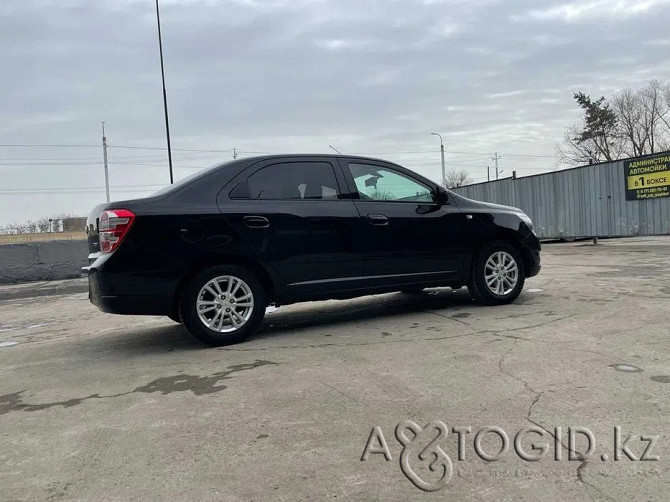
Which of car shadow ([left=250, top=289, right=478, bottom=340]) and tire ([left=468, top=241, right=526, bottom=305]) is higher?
A: tire ([left=468, top=241, right=526, bottom=305])

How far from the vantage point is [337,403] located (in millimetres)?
3439

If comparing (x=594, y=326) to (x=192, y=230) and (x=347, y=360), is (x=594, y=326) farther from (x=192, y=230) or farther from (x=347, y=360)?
(x=192, y=230)

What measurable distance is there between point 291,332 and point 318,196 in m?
1.44

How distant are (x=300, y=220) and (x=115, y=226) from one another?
1668 mm

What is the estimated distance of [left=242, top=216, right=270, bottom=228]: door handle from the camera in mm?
5020

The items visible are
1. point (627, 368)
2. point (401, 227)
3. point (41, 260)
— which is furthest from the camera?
point (41, 260)

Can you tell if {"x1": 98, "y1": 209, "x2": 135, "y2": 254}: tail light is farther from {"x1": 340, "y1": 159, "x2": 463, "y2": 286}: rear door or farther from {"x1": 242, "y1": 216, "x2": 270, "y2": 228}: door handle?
{"x1": 340, "y1": 159, "x2": 463, "y2": 286}: rear door

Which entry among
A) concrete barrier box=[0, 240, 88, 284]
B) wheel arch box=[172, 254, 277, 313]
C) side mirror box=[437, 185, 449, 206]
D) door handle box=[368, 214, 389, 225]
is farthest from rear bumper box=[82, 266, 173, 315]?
concrete barrier box=[0, 240, 88, 284]

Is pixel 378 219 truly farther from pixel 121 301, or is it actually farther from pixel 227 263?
pixel 121 301

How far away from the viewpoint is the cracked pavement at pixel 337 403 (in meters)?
2.50

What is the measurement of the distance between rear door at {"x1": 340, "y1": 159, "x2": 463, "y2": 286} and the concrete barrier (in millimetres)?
9121

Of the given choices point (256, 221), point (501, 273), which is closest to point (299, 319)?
point (256, 221)

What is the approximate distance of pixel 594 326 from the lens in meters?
5.13

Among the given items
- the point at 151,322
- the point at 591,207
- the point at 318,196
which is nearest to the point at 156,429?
the point at 318,196
